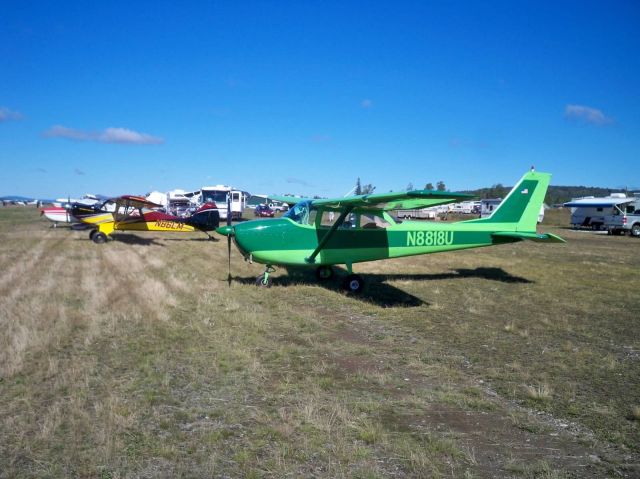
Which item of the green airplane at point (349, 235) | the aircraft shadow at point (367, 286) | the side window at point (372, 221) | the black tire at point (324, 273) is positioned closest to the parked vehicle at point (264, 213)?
the aircraft shadow at point (367, 286)

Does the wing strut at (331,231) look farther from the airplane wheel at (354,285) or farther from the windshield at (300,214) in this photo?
the airplane wheel at (354,285)

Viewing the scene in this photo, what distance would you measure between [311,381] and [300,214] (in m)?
6.32

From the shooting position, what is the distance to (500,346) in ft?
22.8

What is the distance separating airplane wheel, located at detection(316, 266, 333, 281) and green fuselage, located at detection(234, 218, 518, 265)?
3.11 ft

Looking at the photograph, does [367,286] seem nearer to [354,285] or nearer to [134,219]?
[354,285]

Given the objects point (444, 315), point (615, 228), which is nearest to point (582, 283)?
point (444, 315)

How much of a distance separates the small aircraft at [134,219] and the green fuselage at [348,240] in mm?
10432

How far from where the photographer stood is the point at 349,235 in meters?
11.3

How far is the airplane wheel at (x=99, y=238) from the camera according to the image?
19484 millimetres

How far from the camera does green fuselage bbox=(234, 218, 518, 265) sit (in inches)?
418

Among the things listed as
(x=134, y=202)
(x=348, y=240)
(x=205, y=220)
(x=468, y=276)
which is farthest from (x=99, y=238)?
(x=468, y=276)

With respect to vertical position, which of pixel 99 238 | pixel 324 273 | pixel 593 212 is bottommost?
pixel 324 273

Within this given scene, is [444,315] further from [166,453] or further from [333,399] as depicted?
[166,453]

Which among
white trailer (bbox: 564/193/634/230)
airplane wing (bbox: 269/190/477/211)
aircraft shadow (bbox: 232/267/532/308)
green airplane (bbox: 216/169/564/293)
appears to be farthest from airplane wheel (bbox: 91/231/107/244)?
white trailer (bbox: 564/193/634/230)
